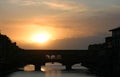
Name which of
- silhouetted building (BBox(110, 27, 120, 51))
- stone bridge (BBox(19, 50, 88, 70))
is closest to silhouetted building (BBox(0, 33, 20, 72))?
stone bridge (BBox(19, 50, 88, 70))

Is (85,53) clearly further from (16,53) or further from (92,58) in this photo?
(16,53)

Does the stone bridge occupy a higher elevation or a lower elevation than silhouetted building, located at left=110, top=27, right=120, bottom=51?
lower

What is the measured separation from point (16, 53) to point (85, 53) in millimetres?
27325

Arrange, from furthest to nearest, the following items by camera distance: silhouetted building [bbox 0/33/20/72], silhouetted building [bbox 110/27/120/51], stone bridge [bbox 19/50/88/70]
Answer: stone bridge [bbox 19/50/88/70]
silhouetted building [bbox 0/33/20/72]
silhouetted building [bbox 110/27/120/51]

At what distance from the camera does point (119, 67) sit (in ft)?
352

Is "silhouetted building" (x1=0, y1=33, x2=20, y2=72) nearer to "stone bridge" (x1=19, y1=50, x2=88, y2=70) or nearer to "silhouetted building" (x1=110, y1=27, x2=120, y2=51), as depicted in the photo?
"stone bridge" (x1=19, y1=50, x2=88, y2=70)

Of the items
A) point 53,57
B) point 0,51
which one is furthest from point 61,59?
point 0,51

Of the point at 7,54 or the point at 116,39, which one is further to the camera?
the point at 7,54

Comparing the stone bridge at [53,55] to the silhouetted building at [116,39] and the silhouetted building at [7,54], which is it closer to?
the silhouetted building at [7,54]

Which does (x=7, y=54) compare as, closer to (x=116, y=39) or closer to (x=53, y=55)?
(x=53, y=55)

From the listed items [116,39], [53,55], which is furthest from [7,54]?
[116,39]

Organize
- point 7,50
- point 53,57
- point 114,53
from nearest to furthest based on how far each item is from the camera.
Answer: point 114,53
point 7,50
point 53,57

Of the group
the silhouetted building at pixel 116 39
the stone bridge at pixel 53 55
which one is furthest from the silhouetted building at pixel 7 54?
the silhouetted building at pixel 116 39

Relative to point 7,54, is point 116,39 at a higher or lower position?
higher
